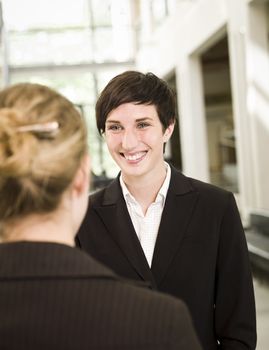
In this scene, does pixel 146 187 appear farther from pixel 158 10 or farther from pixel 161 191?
pixel 158 10

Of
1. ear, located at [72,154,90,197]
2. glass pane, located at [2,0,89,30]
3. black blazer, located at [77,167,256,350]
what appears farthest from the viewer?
glass pane, located at [2,0,89,30]

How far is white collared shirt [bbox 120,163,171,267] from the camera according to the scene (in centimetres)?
211

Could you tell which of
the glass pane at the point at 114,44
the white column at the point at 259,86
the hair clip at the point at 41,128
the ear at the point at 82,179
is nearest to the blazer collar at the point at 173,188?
the ear at the point at 82,179

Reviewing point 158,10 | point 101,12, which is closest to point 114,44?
point 101,12

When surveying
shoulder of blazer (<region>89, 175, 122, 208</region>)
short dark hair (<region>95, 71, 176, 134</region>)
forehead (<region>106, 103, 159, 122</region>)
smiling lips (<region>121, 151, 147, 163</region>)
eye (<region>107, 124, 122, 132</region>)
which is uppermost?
short dark hair (<region>95, 71, 176, 134</region>)

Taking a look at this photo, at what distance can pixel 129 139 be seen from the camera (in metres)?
2.15

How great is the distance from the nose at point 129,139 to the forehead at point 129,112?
59mm

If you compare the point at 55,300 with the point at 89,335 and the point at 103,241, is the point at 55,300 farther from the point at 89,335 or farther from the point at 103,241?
the point at 103,241

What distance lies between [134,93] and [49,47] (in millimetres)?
18656

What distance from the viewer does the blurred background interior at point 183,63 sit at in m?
9.83

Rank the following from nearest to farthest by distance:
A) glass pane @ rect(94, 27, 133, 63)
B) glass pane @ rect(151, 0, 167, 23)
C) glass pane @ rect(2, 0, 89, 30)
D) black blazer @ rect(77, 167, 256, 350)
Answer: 1. black blazer @ rect(77, 167, 256, 350)
2. glass pane @ rect(151, 0, 167, 23)
3. glass pane @ rect(2, 0, 89, 30)
4. glass pane @ rect(94, 27, 133, 63)

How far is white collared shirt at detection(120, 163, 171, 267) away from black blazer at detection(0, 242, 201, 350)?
3.40 ft

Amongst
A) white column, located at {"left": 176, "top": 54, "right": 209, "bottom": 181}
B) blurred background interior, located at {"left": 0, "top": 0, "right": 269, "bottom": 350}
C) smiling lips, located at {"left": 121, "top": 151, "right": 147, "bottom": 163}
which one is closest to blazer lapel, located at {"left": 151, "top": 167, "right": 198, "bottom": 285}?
smiling lips, located at {"left": 121, "top": 151, "right": 147, "bottom": 163}

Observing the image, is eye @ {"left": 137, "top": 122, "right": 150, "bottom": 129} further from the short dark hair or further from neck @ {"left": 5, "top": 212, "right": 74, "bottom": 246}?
neck @ {"left": 5, "top": 212, "right": 74, "bottom": 246}
